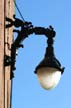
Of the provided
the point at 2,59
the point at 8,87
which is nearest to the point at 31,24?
the point at 2,59

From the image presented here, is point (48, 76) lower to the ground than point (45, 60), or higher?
lower

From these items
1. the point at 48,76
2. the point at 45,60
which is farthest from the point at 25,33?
the point at 48,76

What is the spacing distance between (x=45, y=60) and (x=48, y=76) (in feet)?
0.76

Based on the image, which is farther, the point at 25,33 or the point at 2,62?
the point at 2,62

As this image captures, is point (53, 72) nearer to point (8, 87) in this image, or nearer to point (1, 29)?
point (1, 29)

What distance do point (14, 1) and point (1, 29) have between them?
6.86 ft

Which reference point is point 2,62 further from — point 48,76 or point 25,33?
point 48,76

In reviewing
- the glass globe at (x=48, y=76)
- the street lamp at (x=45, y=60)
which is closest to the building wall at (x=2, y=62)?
the street lamp at (x=45, y=60)

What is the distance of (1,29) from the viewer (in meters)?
7.95

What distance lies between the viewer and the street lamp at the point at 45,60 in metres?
6.36

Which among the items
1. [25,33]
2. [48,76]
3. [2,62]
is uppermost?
[25,33]

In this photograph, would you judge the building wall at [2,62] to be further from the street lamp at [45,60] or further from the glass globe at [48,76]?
the glass globe at [48,76]

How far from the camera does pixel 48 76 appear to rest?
6.35m

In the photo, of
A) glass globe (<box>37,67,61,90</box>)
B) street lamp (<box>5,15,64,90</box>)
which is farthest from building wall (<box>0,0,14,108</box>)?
glass globe (<box>37,67,61,90</box>)
